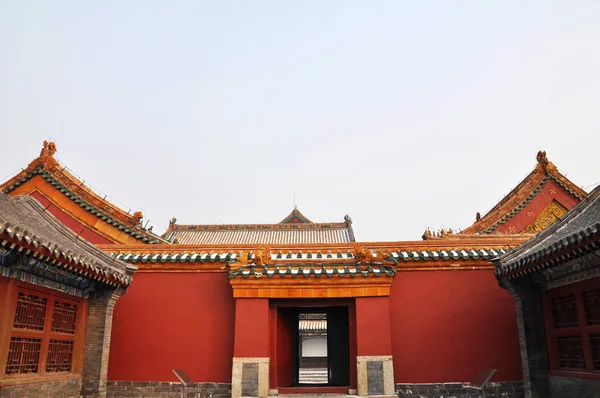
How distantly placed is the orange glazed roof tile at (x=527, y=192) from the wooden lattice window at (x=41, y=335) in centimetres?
1255

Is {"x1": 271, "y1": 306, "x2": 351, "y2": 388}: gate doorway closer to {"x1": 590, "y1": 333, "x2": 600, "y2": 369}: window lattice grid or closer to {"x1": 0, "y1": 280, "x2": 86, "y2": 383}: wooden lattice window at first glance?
{"x1": 0, "y1": 280, "x2": 86, "y2": 383}: wooden lattice window

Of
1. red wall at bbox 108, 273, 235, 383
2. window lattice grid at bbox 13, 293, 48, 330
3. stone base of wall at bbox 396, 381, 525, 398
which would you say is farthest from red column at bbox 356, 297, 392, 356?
window lattice grid at bbox 13, 293, 48, 330

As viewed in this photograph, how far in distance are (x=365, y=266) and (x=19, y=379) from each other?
20.9ft

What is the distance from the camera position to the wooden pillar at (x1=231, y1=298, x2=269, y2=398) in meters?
9.95

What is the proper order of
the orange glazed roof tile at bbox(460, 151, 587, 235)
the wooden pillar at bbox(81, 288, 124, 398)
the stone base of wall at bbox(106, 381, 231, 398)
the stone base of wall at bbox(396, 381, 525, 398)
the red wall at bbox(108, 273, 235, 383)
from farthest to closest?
the orange glazed roof tile at bbox(460, 151, 587, 235), the red wall at bbox(108, 273, 235, 383), the stone base of wall at bbox(106, 381, 231, 398), the stone base of wall at bbox(396, 381, 525, 398), the wooden pillar at bbox(81, 288, 124, 398)

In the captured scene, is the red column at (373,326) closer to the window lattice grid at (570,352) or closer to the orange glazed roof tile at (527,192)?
the window lattice grid at (570,352)

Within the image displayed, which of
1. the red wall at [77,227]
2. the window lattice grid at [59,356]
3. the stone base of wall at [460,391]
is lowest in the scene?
the stone base of wall at [460,391]

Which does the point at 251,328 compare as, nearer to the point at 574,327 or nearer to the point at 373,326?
the point at 373,326

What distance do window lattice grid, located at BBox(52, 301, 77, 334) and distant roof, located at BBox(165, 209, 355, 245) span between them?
17007mm

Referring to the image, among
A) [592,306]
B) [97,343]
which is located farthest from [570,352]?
[97,343]

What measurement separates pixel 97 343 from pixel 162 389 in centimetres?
182

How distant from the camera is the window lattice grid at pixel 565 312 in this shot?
28.0 feet

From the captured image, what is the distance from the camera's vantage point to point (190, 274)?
11258 mm

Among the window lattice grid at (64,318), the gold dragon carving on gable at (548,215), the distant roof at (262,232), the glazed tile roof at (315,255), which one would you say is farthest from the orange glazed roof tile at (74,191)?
the gold dragon carving on gable at (548,215)
